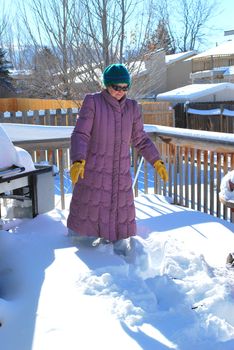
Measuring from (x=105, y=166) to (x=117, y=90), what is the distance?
53 cm

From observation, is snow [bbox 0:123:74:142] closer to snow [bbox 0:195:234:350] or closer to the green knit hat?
snow [bbox 0:195:234:350]

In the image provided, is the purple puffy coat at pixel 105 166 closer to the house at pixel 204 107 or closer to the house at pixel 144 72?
the house at pixel 144 72

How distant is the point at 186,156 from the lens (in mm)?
4898

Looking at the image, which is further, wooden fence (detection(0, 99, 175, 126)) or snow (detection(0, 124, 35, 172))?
wooden fence (detection(0, 99, 175, 126))

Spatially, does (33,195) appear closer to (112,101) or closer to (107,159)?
(107,159)

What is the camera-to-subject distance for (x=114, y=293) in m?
2.33

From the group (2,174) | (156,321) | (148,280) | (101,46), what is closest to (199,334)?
(156,321)

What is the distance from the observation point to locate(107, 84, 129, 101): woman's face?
9.52 feet

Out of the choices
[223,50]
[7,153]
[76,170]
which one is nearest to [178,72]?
[223,50]

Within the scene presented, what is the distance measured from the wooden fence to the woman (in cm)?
630

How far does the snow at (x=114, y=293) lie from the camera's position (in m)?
1.95

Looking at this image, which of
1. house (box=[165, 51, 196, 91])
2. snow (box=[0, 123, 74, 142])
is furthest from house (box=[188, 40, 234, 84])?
snow (box=[0, 123, 74, 142])

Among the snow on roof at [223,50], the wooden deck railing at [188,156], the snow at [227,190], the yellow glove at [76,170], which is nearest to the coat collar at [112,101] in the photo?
the yellow glove at [76,170]

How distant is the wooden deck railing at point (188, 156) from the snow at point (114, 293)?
108 centimetres
